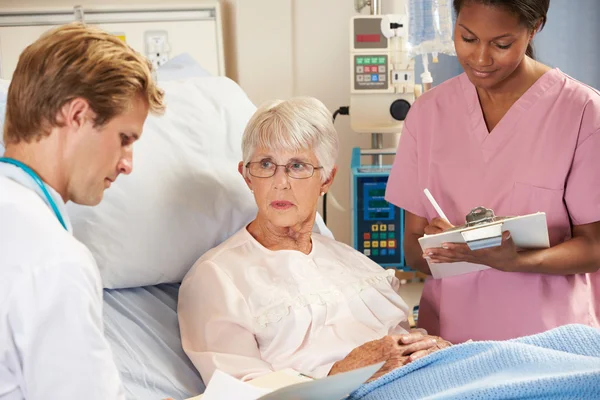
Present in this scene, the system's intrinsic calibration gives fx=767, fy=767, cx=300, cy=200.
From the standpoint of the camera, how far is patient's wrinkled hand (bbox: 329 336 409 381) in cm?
159

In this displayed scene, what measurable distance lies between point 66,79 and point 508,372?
2.86ft

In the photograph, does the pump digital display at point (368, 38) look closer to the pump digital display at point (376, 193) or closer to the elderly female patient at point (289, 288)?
the pump digital display at point (376, 193)

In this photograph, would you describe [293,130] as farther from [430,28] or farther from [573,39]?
[573,39]

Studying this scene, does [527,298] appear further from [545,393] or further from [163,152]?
[163,152]

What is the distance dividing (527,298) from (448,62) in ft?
5.77

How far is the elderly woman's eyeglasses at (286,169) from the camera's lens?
183 cm

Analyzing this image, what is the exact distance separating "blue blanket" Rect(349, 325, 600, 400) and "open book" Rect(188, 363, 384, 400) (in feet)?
0.50

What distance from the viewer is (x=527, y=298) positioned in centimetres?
180

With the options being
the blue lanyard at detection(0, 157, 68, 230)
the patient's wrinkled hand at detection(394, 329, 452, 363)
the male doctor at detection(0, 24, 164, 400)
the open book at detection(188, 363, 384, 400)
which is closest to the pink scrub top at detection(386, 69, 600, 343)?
the patient's wrinkled hand at detection(394, 329, 452, 363)

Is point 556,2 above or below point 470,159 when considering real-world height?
above

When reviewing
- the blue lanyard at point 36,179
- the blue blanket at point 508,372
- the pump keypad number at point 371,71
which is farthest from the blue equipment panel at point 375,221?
the blue lanyard at point 36,179

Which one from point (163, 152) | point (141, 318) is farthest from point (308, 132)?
point (141, 318)

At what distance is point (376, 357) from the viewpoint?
160 centimetres

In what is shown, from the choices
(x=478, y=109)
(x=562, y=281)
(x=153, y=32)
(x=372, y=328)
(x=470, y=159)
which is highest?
(x=153, y=32)
